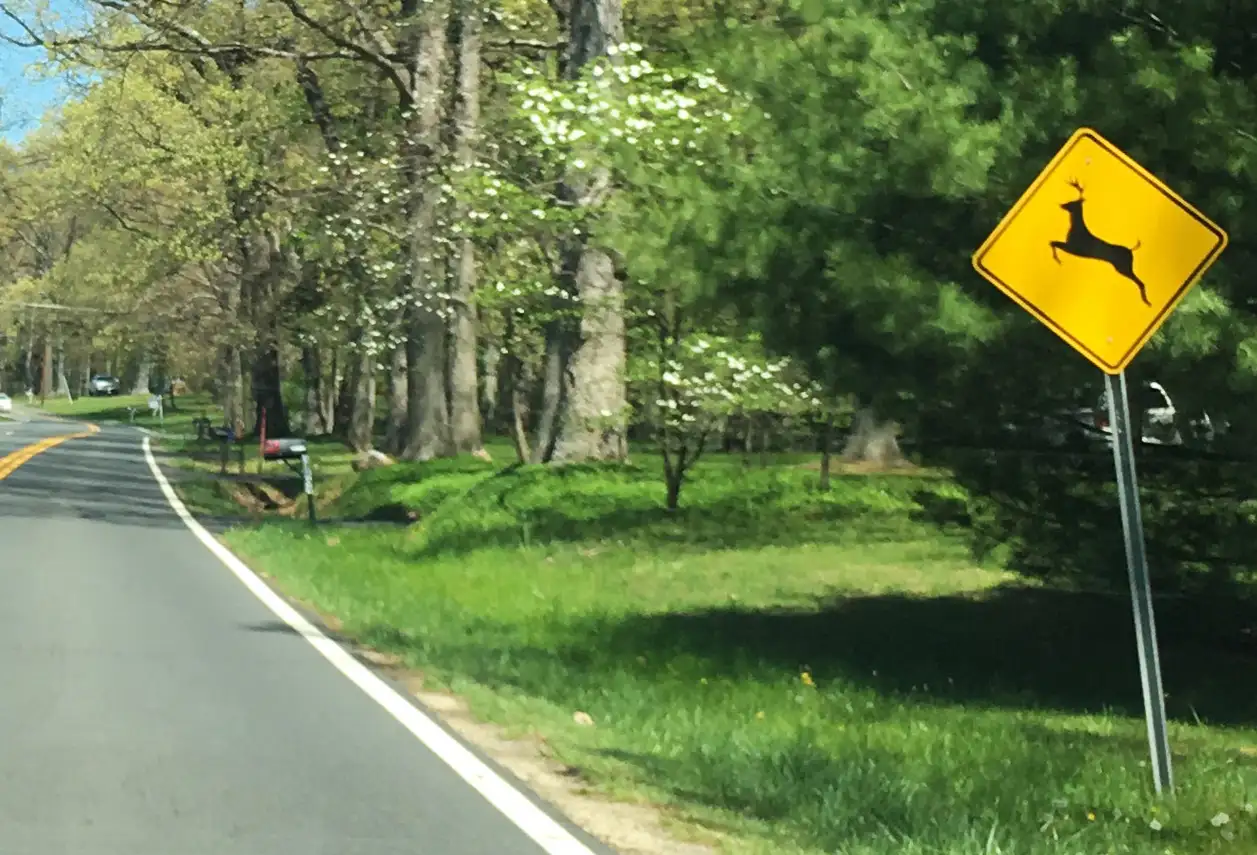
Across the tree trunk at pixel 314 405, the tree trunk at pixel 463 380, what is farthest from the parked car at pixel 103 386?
the tree trunk at pixel 463 380

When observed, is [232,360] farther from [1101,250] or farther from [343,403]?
[1101,250]

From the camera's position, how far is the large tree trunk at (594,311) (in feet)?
70.9

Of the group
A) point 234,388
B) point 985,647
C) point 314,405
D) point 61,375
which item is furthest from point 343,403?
point 985,647

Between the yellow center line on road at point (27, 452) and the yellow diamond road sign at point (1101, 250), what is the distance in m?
29.3

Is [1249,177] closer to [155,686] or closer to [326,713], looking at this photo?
[326,713]

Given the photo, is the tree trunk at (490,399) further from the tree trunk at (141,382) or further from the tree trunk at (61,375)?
the tree trunk at (141,382)

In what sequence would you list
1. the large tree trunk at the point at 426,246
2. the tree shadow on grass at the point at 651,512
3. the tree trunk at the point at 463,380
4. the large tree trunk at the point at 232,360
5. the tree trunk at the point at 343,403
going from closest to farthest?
the tree shadow on grass at the point at 651,512 → the large tree trunk at the point at 426,246 → the tree trunk at the point at 463,380 → the large tree trunk at the point at 232,360 → the tree trunk at the point at 343,403

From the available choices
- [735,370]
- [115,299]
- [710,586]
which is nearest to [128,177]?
[115,299]

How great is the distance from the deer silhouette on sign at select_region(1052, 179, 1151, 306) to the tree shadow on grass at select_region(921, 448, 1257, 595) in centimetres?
434

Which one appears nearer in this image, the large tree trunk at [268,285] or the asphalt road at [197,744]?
the asphalt road at [197,744]

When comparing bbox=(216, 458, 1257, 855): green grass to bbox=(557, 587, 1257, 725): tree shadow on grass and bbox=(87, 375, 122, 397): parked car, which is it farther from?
bbox=(87, 375, 122, 397): parked car

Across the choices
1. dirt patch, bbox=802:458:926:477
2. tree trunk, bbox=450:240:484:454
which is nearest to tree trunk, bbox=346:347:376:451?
tree trunk, bbox=450:240:484:454

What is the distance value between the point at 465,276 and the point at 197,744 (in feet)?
66.9

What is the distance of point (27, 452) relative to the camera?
44250 millimetres
